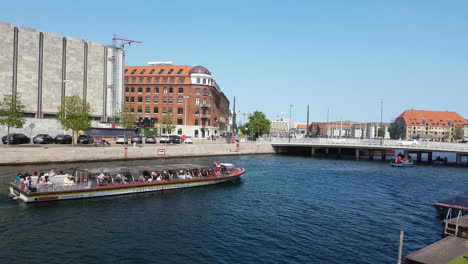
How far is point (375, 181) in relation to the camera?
2108 inches

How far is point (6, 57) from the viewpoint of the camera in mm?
74125

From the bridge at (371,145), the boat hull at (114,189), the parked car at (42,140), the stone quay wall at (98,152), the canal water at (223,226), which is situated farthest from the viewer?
the bridge at (371,145)

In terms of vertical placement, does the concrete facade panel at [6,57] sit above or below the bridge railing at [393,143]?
above

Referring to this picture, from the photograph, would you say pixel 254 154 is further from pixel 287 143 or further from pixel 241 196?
pixel 241 196

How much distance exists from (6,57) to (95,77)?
20.0 meters

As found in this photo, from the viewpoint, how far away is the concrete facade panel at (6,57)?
7350 cm

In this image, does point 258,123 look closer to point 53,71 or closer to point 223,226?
point 53,71

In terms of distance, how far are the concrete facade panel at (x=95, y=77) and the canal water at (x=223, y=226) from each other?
48.9 m

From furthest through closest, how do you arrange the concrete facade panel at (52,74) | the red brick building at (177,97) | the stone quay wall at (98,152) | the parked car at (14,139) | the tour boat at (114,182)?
the red brick building at (177,97) < the concrete facade panel at (52,74) < the parked car at (14,139) < the stone quay wall at (98,152) < the tour boat at (114,182)

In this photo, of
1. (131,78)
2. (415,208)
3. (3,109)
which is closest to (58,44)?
(3,109)

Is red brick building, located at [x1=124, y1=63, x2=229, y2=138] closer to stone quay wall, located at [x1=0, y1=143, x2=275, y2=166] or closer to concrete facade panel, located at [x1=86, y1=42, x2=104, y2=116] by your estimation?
A: concrete facade panel, located at [x1=86, y1=42, x2=104, y2=116]

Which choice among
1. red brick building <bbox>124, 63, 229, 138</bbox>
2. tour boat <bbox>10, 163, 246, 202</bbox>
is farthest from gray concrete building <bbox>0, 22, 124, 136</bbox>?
tour boat <bbox>10, 163, 246, 202</bbox>

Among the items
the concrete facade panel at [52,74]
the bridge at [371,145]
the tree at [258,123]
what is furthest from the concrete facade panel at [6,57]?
the tree at [258,123]

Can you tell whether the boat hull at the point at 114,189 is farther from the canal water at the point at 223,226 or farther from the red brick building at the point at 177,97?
the red brick building at the point at 177,97
